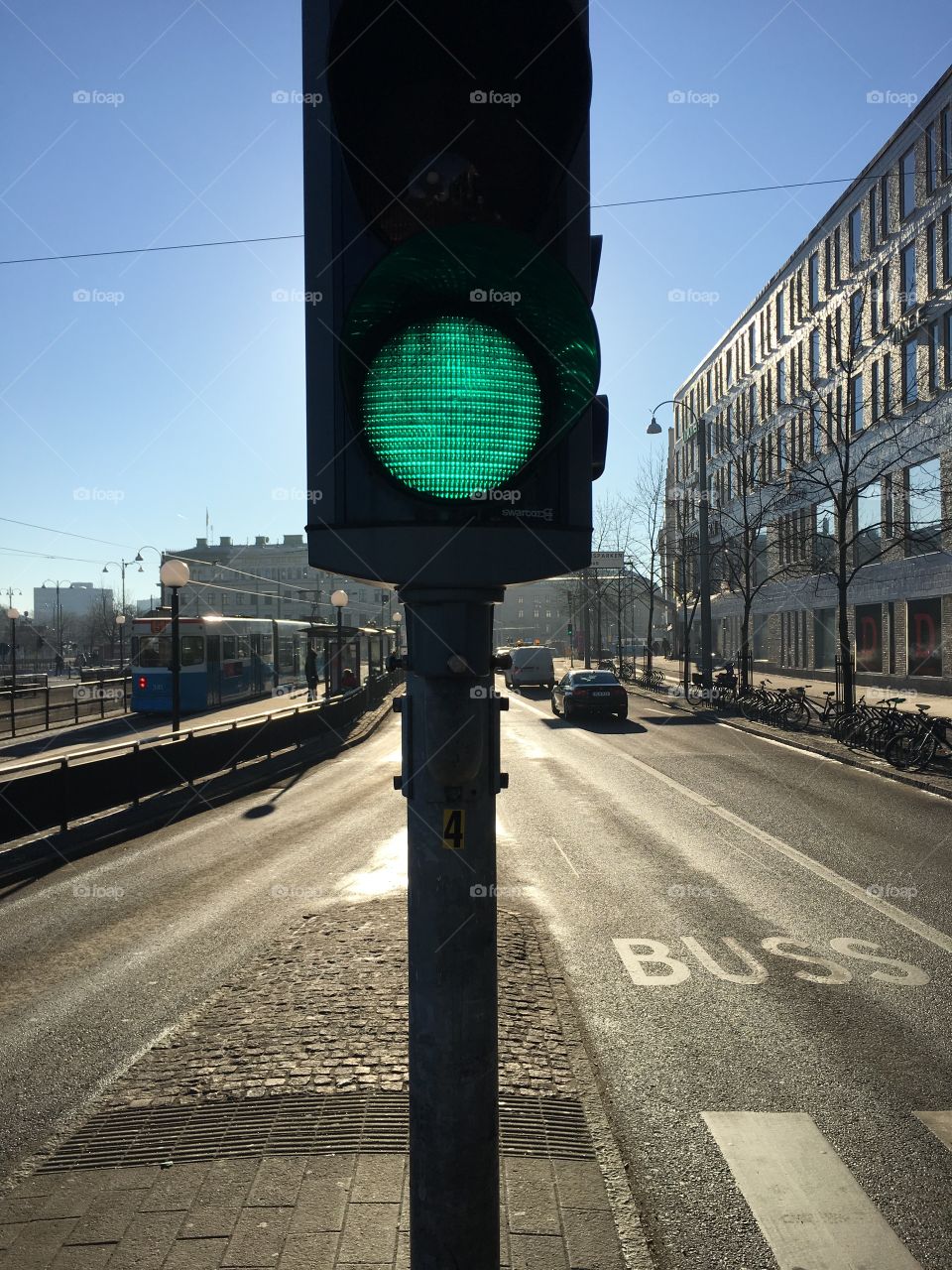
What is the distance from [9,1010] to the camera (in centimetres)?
619

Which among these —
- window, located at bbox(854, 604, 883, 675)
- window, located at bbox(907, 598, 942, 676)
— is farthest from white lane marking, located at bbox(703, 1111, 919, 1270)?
window, located at bbox(854, 604, 883, 675)

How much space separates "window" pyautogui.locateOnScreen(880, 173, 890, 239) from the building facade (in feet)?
0.14

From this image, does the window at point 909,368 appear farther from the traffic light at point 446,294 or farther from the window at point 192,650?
the traffic light at point 446,294

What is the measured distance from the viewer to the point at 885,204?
37.9 meters

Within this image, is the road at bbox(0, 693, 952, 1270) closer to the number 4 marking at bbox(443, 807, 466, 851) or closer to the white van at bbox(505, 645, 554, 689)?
the number 4 marking at bbox(443, 807, 466, 851)

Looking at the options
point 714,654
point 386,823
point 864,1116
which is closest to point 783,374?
point 714,654

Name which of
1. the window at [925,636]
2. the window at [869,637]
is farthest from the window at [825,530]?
the window at [925,636]

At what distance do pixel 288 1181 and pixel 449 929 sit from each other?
280 cm

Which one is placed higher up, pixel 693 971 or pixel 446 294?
pixel 446 294

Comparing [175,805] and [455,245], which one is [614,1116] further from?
[175,805]

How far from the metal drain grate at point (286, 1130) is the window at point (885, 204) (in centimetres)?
4096

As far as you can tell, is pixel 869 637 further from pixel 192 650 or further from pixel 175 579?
pixel 175 579

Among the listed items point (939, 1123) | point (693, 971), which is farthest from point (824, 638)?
point (939, 1123)

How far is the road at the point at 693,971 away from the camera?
155 inches
